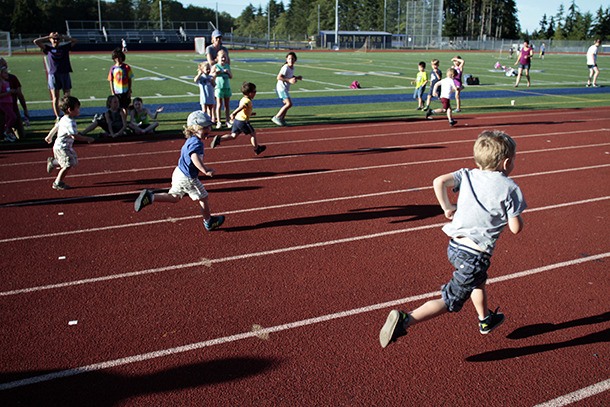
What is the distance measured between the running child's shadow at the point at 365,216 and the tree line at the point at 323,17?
291 feet

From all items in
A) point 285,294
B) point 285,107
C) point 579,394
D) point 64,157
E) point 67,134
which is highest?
point 285,107

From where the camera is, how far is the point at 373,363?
3998 mm

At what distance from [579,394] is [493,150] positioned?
182 centimetres

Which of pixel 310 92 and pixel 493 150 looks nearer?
pixel 493 150

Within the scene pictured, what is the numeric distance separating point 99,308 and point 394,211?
4.32 m

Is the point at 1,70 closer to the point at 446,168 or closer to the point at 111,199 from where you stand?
the point at 111,199

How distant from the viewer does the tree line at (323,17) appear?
285ft

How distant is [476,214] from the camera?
3783mm

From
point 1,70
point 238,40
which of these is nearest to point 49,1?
point 238,40

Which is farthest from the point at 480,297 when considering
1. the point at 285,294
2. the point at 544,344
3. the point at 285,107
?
the point at 285,107

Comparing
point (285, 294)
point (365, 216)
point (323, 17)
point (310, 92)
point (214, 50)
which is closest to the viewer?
point (285, 294)

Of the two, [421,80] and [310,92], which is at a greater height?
[421,80]

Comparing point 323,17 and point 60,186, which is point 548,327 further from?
point 323,17

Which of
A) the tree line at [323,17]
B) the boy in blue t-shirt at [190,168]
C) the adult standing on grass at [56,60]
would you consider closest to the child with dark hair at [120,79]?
the adult standing on grass at [56,60]
